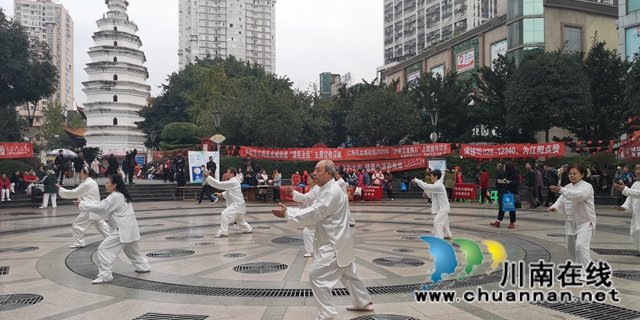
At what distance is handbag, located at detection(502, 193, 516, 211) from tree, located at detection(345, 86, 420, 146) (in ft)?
55.3

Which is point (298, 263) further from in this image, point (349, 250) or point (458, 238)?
point (458, 238)

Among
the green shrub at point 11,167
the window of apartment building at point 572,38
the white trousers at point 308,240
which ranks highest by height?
the window of apartment building at point 572,38

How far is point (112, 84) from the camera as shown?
58250 millimetres

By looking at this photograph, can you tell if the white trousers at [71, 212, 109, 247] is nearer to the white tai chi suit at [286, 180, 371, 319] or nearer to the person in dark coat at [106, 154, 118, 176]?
the white tai chi suit at [286, 180, 371, 319]

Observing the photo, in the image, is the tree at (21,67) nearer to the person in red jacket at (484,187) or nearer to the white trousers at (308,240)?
the person in red jacket at (484,187)

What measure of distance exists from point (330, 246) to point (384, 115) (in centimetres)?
2326

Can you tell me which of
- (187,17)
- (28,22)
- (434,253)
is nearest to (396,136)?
(434,253)

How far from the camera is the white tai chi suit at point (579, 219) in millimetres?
6141

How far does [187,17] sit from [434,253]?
138 meters

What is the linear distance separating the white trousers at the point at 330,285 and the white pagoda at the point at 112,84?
191 ft

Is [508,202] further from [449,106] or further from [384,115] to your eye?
[449,106]

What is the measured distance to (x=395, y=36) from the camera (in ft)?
260

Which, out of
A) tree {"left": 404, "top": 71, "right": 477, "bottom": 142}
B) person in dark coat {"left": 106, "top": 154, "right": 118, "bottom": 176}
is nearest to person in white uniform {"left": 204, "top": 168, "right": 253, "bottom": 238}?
person in dark coat {"left": 106, "top": 154, "right": 118, "bottom": 176}

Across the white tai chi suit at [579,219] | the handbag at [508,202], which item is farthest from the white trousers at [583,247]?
the handbag at [508,202]
